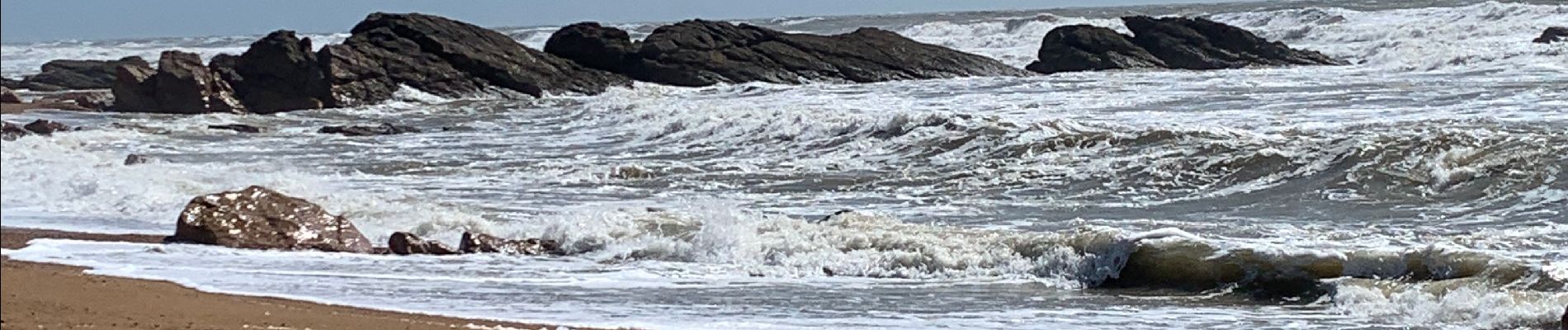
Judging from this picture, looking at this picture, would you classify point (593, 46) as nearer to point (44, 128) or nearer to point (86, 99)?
point (86, 99)

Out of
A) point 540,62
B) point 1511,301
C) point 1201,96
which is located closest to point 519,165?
point 1201,96

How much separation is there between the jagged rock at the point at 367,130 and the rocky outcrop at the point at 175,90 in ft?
17.1

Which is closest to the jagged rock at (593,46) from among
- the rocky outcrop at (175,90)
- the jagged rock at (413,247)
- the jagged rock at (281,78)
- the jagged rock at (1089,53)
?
the jagged rock at (281,78)

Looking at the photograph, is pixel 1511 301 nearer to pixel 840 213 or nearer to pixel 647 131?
pixel 840 213

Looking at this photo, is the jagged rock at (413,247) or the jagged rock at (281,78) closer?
the jagged rock at (413,247)

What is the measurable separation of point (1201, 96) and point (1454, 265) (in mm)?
16103

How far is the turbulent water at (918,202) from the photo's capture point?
826 cm

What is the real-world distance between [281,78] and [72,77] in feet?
37.5

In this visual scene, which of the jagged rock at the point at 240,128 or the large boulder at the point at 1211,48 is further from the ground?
the jagged rock at the point at 240,128

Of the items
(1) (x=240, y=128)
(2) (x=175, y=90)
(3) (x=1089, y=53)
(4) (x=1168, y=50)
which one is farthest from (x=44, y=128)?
(4) (x=1168, y=50)

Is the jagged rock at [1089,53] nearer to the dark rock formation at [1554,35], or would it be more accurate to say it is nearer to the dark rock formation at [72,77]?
the dark rock formation at [1554,35]

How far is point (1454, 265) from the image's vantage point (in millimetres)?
8586

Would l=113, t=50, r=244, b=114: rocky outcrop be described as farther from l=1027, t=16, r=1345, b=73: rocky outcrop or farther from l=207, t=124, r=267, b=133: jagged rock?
l=1027, t=16, r=1345, b=73: rocky outcrop

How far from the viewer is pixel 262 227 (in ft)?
34.5
